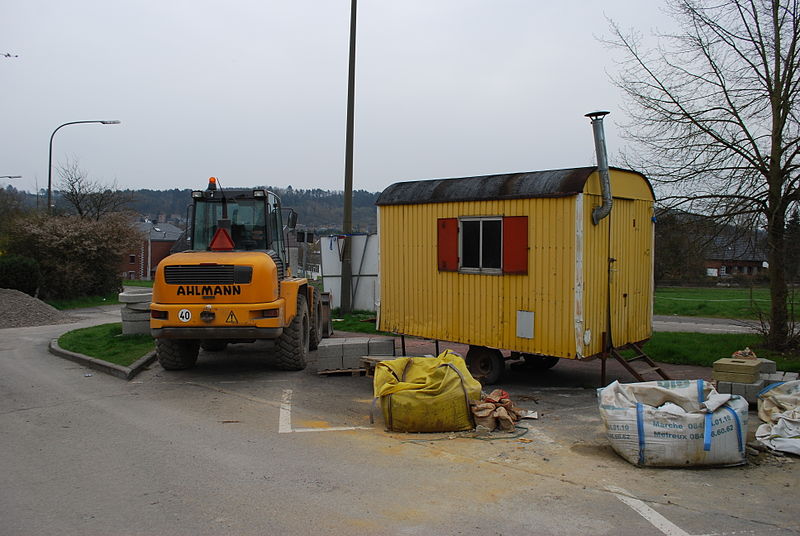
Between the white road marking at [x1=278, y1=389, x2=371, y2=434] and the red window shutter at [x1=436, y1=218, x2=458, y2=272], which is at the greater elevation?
the red window shutter at [x1=436, y1=218, x2=458, y2=272]

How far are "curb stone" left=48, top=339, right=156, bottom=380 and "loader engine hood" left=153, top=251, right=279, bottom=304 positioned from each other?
1.69 m

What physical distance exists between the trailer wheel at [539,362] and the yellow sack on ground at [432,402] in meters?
3.93

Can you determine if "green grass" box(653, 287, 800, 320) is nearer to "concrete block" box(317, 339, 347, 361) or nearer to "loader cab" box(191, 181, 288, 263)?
"concrete block" box(317, 339, 347, 361)

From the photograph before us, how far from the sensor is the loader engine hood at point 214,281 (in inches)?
401

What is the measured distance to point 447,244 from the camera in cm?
1058

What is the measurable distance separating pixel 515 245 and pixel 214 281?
177 inches

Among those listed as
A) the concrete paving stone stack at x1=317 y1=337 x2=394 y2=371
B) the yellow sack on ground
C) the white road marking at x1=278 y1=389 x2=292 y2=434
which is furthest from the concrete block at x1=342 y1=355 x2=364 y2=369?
the yellow sack on ground

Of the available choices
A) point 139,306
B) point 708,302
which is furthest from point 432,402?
point 708,302

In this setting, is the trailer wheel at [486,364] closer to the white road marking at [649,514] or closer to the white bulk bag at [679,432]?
the white bulk bag at [679,432]

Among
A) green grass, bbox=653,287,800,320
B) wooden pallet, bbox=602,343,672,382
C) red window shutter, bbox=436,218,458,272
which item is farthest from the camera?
green grass, bbox=653,287,800,320

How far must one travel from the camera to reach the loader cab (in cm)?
1151

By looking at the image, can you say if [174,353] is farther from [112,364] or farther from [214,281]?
[214,281]

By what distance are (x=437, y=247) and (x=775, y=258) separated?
630cm

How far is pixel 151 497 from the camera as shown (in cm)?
546
